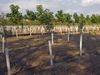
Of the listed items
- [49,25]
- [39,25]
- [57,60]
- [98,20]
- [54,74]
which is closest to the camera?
[54,74]

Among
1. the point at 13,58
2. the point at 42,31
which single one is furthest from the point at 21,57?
the point at 42,31

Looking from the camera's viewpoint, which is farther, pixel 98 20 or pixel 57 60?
pixel 98 20

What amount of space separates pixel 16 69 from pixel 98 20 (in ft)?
167

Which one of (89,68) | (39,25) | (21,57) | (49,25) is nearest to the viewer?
(89,68)

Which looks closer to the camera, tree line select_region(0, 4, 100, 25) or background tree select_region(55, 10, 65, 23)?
tree line select_region(0, 4, 100, 25)

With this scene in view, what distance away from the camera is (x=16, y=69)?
47.4ft

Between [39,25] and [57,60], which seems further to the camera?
[39,25]

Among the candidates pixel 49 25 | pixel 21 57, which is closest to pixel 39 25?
pixel 49 25

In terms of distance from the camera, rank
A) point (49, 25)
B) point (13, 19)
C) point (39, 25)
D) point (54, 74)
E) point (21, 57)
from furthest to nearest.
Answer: point (39, 25), point (13, 19), point (49, 25), point (21, 57), point (54, 74)

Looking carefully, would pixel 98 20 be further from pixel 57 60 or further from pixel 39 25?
pixel 57 60

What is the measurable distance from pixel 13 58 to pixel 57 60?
2.43 meters

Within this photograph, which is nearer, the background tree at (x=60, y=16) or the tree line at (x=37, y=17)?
the tree line at (x=37, y=17)

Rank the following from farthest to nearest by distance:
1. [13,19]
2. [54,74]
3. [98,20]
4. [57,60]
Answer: [98,20], [13,19], [57,60], [54,74]

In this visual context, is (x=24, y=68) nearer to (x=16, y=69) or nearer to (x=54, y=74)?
(x=16, y=69)
